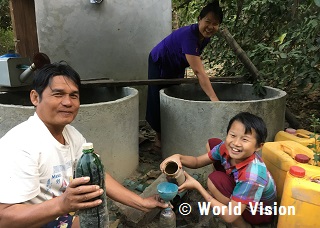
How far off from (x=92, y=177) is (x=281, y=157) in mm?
1641

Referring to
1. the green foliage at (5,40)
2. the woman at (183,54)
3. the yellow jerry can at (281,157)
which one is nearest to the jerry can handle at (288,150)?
the yellow jerry can at (281,157)

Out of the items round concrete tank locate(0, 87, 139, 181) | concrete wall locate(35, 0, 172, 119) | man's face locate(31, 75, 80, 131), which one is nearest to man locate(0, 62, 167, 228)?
man's face locate(31, 75, 80, 131)

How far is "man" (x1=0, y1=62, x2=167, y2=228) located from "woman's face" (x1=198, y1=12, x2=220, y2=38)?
1971 millimetres

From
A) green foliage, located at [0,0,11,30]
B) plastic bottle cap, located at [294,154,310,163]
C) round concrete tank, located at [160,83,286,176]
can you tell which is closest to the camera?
plastic bottle cap, located at [294,154,310,163]

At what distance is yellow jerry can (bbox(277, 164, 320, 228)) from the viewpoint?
6.70ft

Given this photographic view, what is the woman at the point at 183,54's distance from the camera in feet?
10.9

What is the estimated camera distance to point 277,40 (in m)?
2.96

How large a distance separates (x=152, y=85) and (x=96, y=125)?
4.16 ft

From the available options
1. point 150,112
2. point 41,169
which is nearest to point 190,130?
point 150,112

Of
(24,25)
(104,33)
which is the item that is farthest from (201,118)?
(24,25)

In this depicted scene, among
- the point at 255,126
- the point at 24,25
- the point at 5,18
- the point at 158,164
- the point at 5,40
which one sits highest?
the point at 5,18

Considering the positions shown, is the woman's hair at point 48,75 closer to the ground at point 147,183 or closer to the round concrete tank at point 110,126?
the round concrete tank at point 110,126

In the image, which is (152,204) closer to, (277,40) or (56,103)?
(56,103)

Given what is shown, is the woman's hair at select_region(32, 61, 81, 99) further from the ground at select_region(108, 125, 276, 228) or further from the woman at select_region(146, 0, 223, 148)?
the woman at select_region(146, 0, 223, 148)
